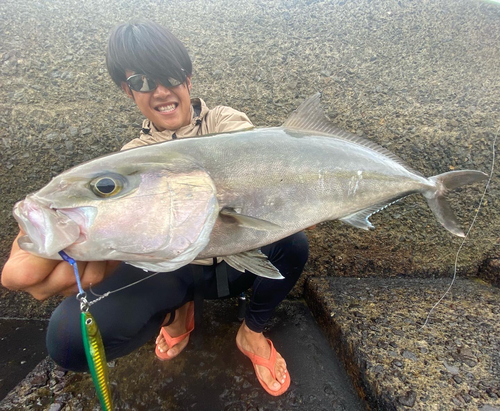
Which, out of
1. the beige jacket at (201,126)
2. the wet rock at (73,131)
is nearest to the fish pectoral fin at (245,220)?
the beige jacket at (201,126)

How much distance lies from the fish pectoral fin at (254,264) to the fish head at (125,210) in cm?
21

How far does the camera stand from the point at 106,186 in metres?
1.05

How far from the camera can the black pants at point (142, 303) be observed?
141cm

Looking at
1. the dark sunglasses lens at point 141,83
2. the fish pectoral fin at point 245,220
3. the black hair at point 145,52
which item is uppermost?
the black hair at point 145,52

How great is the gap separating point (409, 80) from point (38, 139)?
3.10 meters

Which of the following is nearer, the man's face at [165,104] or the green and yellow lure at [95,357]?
the green and yellow lure at [95,357]

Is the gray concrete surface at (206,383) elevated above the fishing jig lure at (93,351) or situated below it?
below

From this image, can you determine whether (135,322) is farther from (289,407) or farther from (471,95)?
(471,95)

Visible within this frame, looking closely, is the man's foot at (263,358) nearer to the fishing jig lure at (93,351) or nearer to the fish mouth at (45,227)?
the fishing jig lure at (93,351)

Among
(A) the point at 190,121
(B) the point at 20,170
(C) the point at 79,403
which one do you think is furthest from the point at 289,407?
(B) the point at 20,170

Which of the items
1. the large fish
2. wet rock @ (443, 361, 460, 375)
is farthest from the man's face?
wet rock @ (443, 361, 460, 375)

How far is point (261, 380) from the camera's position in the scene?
5.72 ft

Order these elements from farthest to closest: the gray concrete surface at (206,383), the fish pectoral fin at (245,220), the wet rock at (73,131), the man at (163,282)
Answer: the wet rock at (73,131)
the gray concrete surface at (206,383)
the man at (163,282)
the fish pectoral fin at (245,220)

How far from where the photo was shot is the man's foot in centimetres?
171
